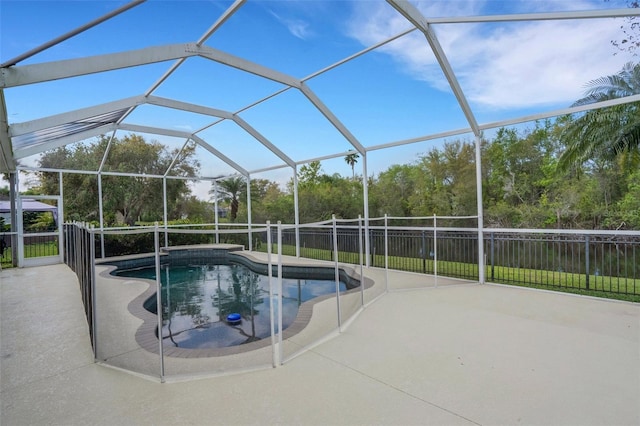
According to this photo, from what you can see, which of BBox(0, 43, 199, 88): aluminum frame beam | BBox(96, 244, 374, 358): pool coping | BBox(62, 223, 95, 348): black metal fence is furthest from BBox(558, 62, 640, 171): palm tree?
BBox(62, 223, 95, 348): black metal fence

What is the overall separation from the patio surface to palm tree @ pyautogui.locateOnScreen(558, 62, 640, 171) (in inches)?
155

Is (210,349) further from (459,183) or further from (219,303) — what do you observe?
(459,183)

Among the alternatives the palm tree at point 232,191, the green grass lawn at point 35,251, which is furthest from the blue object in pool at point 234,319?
the palm tree at point 232,191

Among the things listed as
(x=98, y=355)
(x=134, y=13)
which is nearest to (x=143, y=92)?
(x=134, y=13)

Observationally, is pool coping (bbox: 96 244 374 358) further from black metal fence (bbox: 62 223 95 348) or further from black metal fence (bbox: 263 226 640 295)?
black metal fence (bbox: 263 226 640 295)

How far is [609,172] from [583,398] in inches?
276

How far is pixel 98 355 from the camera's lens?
3.21 metres

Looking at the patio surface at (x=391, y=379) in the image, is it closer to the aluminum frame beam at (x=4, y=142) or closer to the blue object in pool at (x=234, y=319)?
the blue object in pool at (x=234, y=319)

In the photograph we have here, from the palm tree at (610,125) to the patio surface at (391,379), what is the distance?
3929 mm

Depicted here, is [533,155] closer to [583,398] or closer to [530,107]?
[530,107]

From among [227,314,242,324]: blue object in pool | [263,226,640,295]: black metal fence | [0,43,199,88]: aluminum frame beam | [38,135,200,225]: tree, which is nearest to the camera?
[0,43,199,88]: aluminum frame beam

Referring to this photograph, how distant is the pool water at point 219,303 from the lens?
177 inches

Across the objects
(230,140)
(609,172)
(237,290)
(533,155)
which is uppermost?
(230,140)

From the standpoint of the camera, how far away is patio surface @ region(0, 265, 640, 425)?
Result: 221 cm
